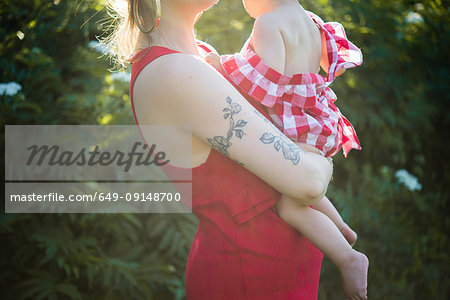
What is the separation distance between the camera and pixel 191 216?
2885mm

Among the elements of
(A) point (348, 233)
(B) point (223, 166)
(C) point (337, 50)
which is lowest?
(A) point (348, 233)

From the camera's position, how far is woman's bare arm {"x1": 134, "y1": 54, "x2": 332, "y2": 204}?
104cm

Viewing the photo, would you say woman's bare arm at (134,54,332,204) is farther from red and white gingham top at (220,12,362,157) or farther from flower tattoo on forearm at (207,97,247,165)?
red and white gingham top at (220,12,362,157)

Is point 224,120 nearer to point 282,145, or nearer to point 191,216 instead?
point 282,145

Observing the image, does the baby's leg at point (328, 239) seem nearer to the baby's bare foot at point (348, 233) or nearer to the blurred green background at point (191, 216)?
the baby's bare foot at point (348, 233)

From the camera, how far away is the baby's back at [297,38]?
121cm

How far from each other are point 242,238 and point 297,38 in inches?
24.5

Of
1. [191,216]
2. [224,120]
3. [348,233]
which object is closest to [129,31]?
[224,120]

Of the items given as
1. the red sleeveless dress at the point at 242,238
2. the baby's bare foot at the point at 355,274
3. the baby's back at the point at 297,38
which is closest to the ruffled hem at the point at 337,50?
the baby's back at the point at 297,38

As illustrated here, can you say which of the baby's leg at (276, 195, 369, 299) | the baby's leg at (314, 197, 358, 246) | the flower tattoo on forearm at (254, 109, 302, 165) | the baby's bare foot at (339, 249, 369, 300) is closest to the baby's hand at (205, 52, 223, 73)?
the flower tattoo on forearm at (254, 109, 302, 165)

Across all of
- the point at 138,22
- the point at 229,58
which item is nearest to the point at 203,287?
the point at 229,58

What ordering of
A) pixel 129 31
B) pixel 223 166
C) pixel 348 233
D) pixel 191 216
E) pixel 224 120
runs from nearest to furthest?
1. pixel 224 120
2. pixel 223 166
3. pixel 129 31
4. pixel 348 233
5. pixel 191 216

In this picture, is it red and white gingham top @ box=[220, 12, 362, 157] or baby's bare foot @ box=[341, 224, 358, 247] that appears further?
baby's bare foot @ box=[341, 224, 358, 247]

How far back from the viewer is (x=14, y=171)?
8.66 feet
